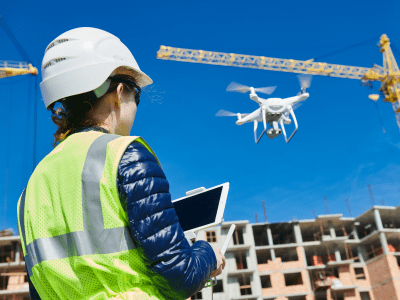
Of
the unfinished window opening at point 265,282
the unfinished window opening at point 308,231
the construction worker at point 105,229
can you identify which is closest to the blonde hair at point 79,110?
the construction worker at point 105,229

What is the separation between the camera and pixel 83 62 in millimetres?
2035

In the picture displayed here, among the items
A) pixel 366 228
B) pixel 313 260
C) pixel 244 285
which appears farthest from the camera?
pixel 366 228

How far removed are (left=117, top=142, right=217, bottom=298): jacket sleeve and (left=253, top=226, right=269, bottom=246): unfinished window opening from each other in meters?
54.2

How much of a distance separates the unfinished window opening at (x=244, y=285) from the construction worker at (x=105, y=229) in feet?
162

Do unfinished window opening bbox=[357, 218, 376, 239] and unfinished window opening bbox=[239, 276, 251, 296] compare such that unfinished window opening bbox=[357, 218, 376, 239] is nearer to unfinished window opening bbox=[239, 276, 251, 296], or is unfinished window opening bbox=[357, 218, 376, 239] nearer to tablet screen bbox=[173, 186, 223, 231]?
unfinished window opening bbox=[239, 276, 251, 296]

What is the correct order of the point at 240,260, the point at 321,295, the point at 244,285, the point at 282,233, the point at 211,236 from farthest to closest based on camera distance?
1. the point at 282,233
2. the point at 211,236
3. the point at 240,260
4. the point at 244,285
5. the point at 321,295

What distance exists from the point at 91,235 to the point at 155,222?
0.89 feet

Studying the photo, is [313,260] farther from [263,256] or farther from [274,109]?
[274,109]

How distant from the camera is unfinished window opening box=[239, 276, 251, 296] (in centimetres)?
4807

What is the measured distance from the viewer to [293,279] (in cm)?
5175

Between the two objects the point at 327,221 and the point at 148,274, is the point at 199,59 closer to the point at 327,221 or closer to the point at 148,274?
the point at 327,221

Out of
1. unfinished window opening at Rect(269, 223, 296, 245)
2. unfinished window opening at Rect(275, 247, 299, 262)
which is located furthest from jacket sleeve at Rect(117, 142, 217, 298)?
unfinished window opening at Rect(269, 223, 296, 245)

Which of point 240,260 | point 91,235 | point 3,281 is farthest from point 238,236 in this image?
point 91,235

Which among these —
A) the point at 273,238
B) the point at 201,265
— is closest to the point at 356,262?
the point at 273,238
